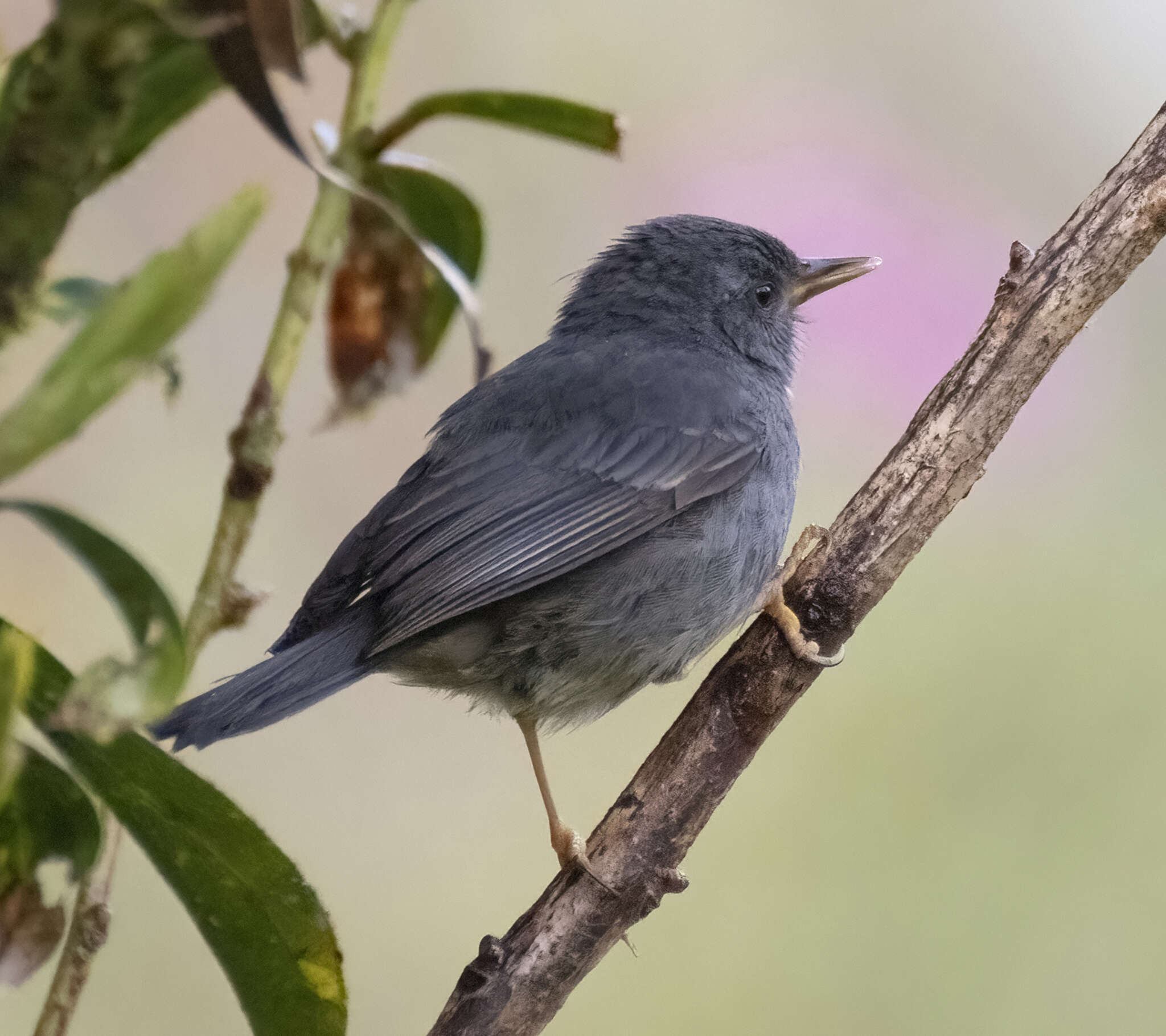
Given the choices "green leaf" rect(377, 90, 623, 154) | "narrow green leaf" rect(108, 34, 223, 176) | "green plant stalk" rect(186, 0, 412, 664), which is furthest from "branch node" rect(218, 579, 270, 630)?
"green leaf" rect(377, 90, 623, 154)

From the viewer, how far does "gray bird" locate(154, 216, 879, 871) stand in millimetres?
2154

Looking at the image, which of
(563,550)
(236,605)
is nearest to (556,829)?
(563,550)

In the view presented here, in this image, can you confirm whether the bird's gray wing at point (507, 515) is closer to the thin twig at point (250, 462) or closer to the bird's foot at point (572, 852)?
the bird's foot at point (572, 852)

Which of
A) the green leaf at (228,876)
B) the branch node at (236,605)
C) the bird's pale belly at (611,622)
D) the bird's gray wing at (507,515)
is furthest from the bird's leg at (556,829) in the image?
the branch node at (236,605)

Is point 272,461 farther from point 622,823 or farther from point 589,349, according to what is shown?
point 589,349

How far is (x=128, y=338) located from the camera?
0.91 m

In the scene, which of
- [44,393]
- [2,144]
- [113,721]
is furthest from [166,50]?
[113,721]

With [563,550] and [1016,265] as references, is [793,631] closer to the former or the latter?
[563,550]

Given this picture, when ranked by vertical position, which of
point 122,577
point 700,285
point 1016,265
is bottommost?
point 122,577

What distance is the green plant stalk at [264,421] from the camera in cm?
141

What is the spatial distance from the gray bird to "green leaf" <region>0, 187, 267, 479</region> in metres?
1.10

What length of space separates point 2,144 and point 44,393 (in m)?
0.25

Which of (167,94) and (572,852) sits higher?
(167,94)

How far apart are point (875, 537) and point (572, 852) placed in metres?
0.76
